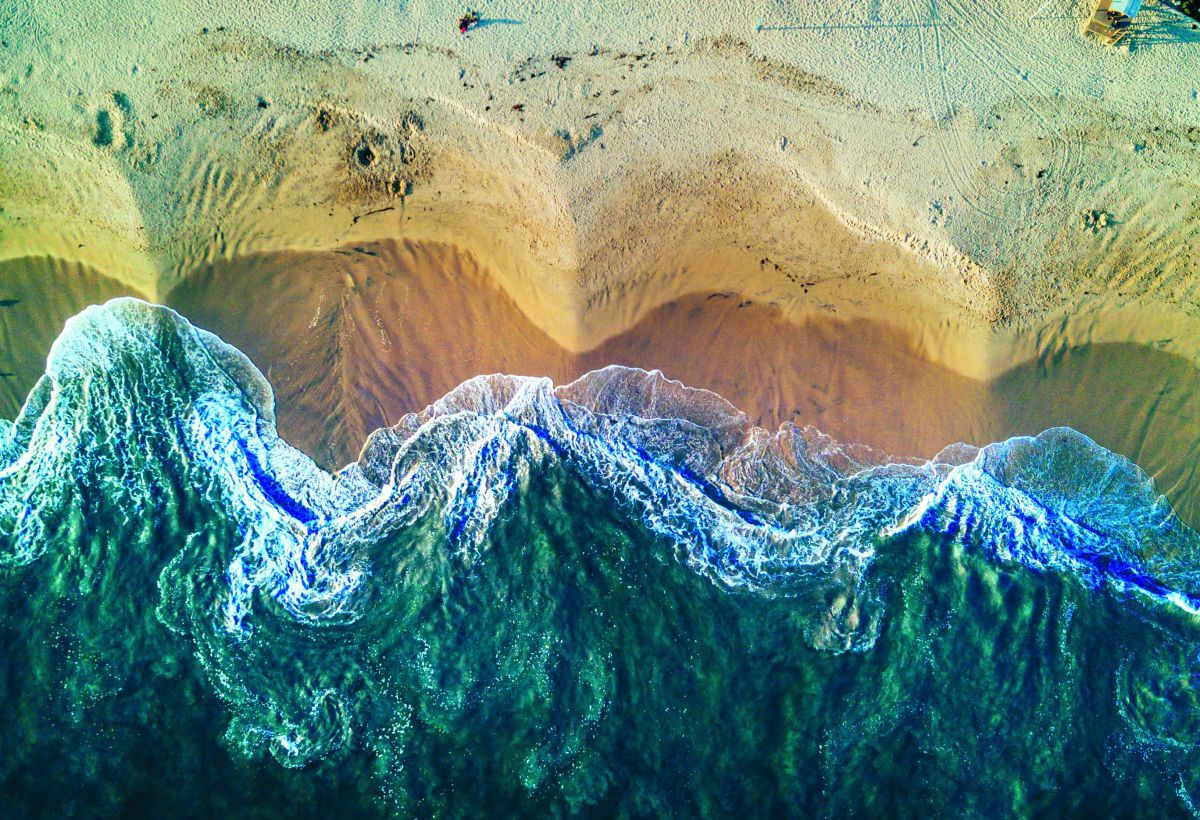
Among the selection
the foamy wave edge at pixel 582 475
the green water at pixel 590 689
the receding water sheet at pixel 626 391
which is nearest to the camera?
the green water at pixel 590 689

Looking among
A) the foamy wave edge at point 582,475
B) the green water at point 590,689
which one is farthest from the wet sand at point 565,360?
the green water at point 590,689

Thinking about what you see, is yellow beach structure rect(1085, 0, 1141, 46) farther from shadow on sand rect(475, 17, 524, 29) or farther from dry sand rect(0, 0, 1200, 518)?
shadow on sand rect(475, 17, 524, 29)

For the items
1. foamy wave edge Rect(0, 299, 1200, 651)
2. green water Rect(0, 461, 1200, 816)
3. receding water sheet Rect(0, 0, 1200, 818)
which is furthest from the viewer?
foamy wave edge Rect(0, 299, 1200, 651)

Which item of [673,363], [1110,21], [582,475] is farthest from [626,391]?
[1110,21]

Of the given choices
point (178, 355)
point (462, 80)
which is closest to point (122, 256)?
point (178, 355)

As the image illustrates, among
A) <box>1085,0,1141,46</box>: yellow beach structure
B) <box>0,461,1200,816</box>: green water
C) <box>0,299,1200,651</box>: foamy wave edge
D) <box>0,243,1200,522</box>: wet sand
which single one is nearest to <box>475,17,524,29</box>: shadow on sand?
<box>0,243,1200,522</box>: wet sand

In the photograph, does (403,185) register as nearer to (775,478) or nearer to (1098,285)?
(775,478)

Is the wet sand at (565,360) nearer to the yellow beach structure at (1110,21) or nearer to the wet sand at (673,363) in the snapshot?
the wet sand at (673,363)
